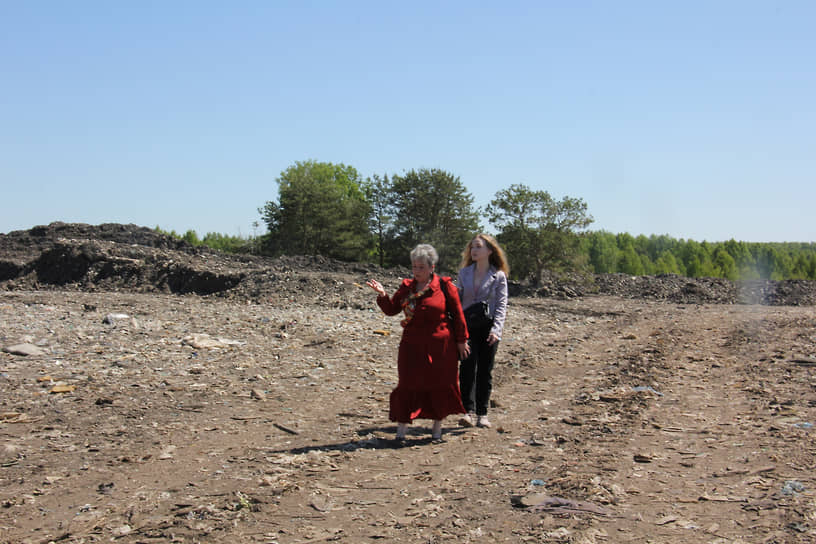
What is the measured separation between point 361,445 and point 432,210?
98.9ft

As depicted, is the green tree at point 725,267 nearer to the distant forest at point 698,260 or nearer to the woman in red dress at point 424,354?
the distant forest at point 698,260

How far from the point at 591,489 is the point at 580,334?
32.7 ft

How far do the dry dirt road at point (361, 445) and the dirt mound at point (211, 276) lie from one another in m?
6.78

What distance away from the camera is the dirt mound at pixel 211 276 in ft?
57.6

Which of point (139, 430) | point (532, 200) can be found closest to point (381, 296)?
point (139, 430)

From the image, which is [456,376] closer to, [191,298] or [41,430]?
[41,430]

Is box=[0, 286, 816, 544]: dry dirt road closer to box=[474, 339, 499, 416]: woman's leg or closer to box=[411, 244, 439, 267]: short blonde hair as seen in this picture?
box=[474, 339, 499, 416]: woman's leg

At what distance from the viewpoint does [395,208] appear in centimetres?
3641

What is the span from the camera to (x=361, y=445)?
5.34 meters

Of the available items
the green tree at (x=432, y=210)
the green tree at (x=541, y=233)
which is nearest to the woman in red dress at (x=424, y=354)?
the green tree at (x=541, y=233)

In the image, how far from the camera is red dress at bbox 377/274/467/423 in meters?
5.39

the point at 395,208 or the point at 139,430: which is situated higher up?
the point at 395,208

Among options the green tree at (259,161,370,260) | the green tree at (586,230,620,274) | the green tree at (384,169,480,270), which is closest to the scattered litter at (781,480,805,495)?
the green tree at (384,169,480,270)

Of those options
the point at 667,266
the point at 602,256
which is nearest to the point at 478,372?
the point at 667,266
